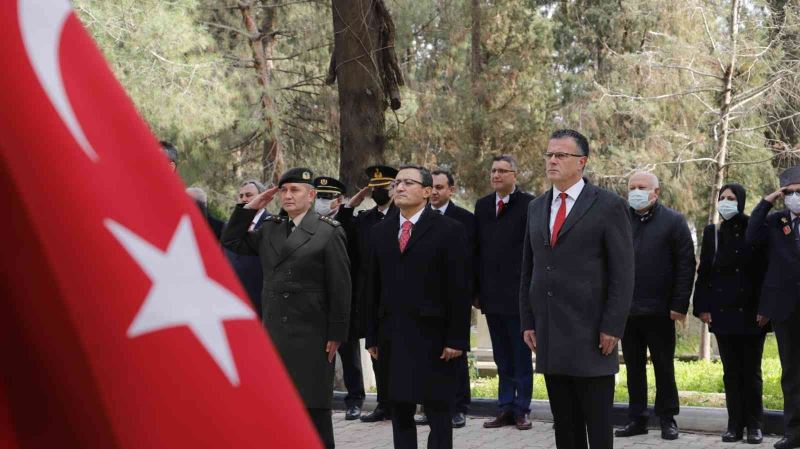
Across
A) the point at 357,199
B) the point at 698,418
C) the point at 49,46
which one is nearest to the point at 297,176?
the point at 357,199

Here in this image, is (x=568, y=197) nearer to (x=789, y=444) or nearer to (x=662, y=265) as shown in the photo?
(x=662, y=265)

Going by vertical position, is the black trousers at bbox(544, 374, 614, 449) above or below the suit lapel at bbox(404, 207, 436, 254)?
below

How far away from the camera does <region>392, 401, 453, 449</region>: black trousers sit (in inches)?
270

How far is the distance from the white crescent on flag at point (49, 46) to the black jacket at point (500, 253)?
829 centimetres

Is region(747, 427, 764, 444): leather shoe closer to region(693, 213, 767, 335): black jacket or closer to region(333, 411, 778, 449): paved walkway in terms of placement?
region(333, 411, 778, 449): paved walkway

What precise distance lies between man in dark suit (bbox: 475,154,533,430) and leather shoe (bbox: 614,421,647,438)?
31.8 inches

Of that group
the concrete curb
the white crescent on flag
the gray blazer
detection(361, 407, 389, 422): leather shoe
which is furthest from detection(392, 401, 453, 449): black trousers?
the white crescent on flag

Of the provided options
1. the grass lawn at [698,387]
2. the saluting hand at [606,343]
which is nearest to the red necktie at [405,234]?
the saluting hand at [606,343]

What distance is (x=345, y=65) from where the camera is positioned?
11.5 meters

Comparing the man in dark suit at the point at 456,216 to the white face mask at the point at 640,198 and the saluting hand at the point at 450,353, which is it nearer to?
the white face mask at the point at 640,198

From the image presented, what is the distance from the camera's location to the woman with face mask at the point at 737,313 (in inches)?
333

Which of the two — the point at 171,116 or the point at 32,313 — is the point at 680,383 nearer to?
the point at 171,116

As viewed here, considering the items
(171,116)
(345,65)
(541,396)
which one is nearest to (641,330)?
(541,396)

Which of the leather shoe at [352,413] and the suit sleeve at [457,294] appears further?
the leather shoe at [352,413]
